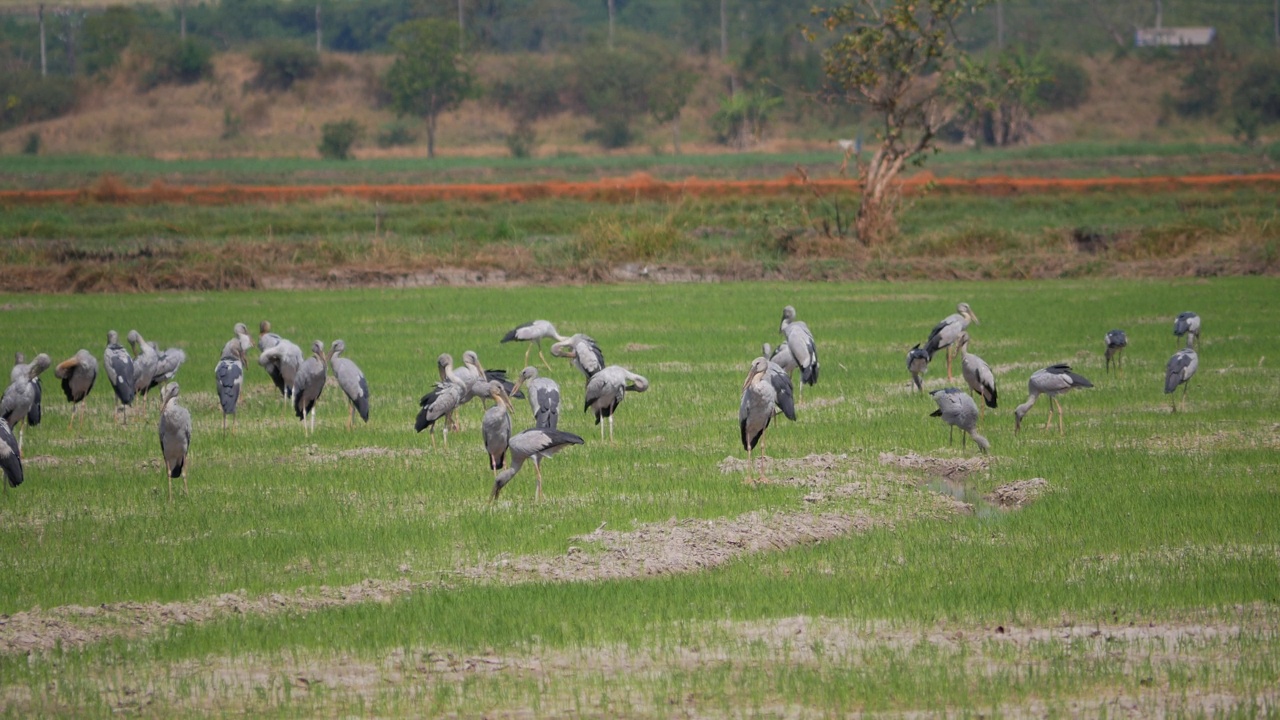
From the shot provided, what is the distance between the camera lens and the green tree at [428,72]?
8119cm

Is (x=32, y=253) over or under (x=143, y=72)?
under

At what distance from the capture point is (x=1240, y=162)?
63250mm

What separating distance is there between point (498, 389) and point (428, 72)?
71.5m

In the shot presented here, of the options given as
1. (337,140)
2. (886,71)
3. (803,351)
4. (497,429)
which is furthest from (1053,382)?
(337,140)

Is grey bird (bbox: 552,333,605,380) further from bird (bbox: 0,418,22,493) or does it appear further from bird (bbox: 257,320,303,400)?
bird (bbox: 0,418,22,493)

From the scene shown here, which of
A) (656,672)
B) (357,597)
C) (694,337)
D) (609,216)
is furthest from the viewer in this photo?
(609,216)

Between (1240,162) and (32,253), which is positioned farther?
(1240,162)

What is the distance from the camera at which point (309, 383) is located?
49.3ft

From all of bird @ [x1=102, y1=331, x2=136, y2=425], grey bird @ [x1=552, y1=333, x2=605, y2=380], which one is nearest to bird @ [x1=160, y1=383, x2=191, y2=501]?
bird @ [x1=102, y1=331, x2=136, y2=425]

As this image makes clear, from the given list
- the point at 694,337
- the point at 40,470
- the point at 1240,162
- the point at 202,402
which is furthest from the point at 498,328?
the point at 1240,162

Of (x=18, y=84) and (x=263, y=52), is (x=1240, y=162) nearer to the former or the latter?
(x=263, y=52)

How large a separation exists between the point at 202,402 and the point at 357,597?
8.94 meters

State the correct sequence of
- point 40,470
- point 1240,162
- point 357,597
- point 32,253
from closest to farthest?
point 357,597, point 40,470, point 32,253, point 1240,162

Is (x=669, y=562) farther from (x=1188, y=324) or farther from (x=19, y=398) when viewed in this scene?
(x=1188, y=324)
